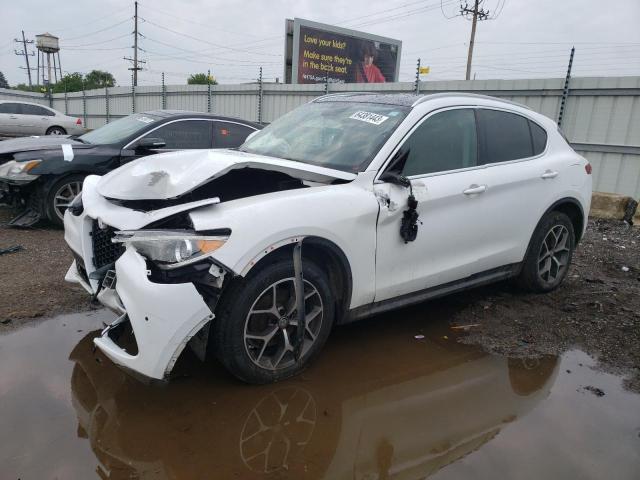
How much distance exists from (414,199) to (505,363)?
4.37 feet

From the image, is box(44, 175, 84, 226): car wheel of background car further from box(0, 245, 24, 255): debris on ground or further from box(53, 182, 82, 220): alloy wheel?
box(0, 245, 24, 255): debris on ground

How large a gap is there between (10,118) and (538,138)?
18.2 metres

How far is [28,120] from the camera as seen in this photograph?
57.3 feet

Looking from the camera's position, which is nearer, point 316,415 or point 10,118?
point 316,415

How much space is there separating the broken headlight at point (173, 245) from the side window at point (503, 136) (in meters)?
2.42

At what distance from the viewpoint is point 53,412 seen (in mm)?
2629

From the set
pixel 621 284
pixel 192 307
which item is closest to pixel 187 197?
pixel 192 307

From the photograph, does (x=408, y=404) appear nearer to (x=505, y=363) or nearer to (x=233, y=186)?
(x=505, y=363)

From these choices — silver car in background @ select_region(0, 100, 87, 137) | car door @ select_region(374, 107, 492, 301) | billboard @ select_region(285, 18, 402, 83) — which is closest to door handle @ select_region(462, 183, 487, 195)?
car door @ select_region(374, 107, 492, 301)

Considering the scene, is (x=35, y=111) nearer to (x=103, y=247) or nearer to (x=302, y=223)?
(x=103, y=247)

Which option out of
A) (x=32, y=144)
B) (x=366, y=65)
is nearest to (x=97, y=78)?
(x=366, y=65)

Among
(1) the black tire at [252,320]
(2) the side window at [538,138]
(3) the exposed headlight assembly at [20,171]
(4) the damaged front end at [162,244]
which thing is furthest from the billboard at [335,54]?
(1) the black tire at [252,320]

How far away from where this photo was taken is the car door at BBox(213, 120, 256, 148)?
6848mm

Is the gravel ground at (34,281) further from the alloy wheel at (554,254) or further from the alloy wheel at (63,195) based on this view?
the alloy wheel at (554,254)
